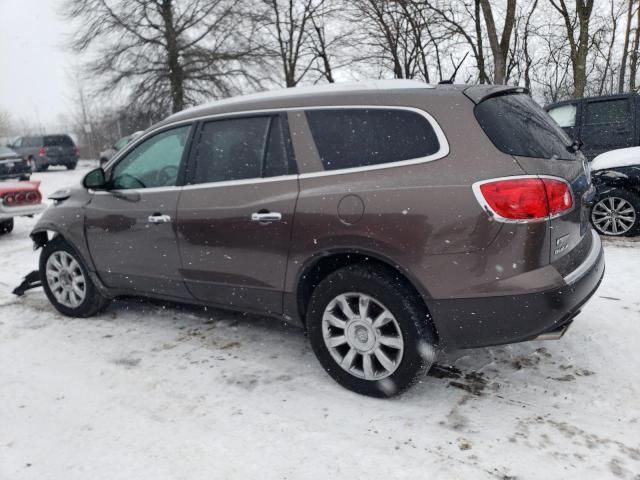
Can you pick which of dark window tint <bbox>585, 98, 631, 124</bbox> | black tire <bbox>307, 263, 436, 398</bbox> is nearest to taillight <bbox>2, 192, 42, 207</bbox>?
black tire <bbox>307, 263, 436, 398</bbox>

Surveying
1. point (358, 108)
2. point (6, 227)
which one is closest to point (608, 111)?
point (358, 108)

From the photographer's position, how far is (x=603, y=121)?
8.52m

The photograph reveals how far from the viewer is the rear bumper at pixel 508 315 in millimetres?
2717

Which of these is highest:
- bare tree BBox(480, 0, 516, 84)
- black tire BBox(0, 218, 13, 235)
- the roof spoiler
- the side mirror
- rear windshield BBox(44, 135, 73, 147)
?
bare tree BBox(480, 0, 516, 84)

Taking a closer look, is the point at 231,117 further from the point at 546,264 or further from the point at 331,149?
the point at 546,264

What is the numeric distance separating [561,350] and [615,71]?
31.3 metres

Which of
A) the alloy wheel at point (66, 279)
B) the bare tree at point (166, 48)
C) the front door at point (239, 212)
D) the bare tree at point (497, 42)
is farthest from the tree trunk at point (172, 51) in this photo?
the front door at point (239, 212)

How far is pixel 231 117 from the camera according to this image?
3660 millimetres

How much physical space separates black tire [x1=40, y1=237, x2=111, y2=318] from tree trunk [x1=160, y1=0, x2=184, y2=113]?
21544 millimetres

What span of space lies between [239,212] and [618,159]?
5710mm

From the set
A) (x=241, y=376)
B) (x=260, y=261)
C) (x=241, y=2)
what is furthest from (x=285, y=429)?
(x=241, y=2)

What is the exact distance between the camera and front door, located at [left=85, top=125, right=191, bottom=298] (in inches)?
154

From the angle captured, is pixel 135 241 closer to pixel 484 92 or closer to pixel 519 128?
pixel 484 92

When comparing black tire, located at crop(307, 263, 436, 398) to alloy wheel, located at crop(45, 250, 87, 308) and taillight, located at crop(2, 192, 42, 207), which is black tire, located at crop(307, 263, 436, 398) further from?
taillight, located at crop(2, 192, 42, 207)
